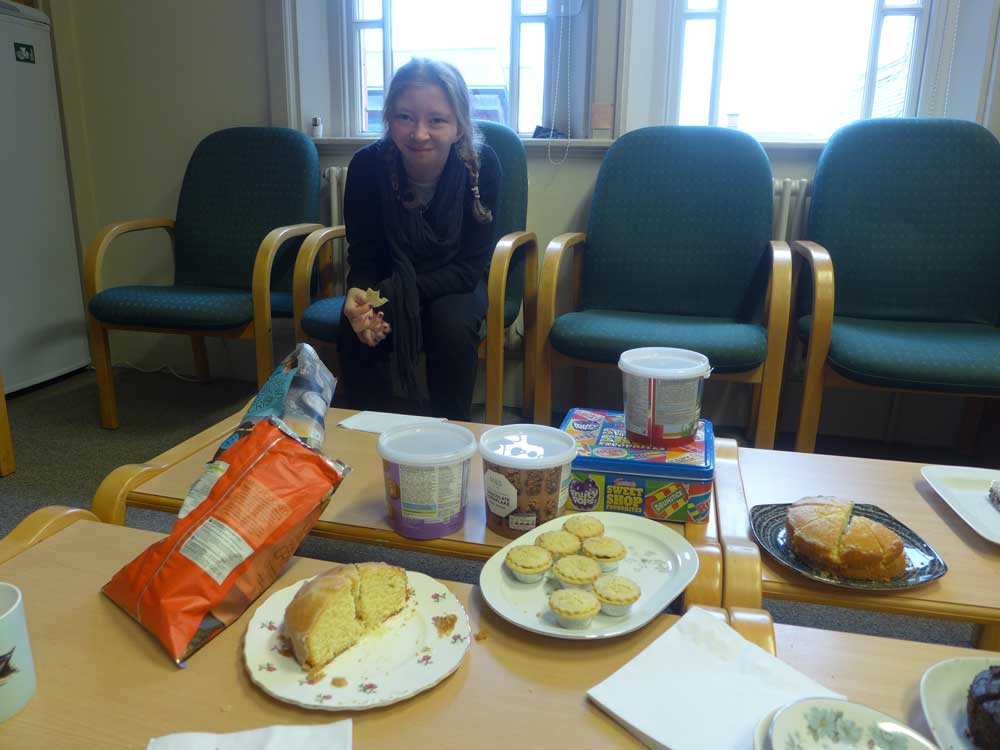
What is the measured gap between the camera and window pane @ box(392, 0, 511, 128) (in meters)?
2.47

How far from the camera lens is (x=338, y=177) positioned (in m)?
2.44

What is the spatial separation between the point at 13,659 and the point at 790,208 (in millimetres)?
2187

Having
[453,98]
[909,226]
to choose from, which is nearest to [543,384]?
[453,98]

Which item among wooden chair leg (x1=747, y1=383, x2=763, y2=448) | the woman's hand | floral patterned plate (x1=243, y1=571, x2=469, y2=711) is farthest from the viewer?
wooden chair leg (x1=747, y1=383, x2=763, y2=448)

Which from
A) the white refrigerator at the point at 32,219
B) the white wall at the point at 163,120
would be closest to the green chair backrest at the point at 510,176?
the white wall at the point at 163,120

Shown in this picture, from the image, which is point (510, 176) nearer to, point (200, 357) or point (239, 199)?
point (239, 199)

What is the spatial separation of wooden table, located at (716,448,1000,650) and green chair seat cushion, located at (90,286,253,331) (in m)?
1.44

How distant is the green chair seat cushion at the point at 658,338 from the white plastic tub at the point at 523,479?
849mm

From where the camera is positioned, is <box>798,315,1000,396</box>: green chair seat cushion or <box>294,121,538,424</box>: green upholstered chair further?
<box>294,121,538,424</box>: green upholstered chair

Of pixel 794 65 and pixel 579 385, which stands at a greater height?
pixel 794 65

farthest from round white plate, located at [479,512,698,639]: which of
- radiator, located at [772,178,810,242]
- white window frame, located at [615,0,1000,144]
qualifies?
white window frame, located at [615,0,1000,144]

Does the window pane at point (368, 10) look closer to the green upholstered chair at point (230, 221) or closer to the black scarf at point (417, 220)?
the green upholstered chair at point (230, 221)

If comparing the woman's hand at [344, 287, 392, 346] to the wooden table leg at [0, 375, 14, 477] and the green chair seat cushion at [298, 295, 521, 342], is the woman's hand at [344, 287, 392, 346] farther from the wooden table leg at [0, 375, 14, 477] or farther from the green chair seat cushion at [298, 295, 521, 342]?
the wooden table leg at [0, 375, 14, 477]

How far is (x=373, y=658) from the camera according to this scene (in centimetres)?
64
